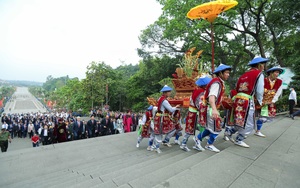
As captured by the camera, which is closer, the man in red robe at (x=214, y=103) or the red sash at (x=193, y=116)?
the man in red robe at (x=214, y=103)

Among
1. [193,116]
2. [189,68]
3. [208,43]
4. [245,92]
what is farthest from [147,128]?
[208,43]

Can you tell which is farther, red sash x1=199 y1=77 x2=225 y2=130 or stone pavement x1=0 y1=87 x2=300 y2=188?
red sash x1=199 y1=77 x2=225 y2=130

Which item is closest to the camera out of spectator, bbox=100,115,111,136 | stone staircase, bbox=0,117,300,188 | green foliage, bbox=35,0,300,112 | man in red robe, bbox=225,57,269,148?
stone staircase, bbox=0,117,300,188

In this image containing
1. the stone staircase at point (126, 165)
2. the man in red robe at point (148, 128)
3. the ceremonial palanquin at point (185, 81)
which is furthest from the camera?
the ceremonial palanquin at point (185, 81)

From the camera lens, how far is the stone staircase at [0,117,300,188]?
228 cm

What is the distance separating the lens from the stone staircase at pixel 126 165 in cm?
228

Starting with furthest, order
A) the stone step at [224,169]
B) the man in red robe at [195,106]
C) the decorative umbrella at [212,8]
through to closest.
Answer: the decorative umbrella at [212,8], the man in red robe at [195,106], the stone step at [224,169]

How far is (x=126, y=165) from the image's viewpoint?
4.20 m

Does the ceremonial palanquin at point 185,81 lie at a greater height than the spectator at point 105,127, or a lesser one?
greater

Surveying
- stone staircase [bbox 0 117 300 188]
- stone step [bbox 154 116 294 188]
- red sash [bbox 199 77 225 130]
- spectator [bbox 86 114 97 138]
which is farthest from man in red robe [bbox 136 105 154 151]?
spectator [bbox 86 114 97 138]

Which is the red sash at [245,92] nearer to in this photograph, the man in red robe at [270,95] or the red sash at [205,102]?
the red sash at [205,102]

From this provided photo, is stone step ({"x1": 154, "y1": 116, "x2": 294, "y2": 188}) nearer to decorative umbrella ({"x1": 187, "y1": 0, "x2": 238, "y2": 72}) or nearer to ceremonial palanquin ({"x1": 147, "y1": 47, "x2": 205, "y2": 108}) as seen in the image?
ceremonial palanquin ({"x1": 147, "y1": 47, "x2": 205, "y2": 108})

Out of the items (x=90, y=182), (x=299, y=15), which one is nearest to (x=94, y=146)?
(x=90, y=182)

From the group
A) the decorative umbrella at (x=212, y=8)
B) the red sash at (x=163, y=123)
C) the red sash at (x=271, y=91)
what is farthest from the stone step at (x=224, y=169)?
the decorative umbrella at (x=212, y=8)
